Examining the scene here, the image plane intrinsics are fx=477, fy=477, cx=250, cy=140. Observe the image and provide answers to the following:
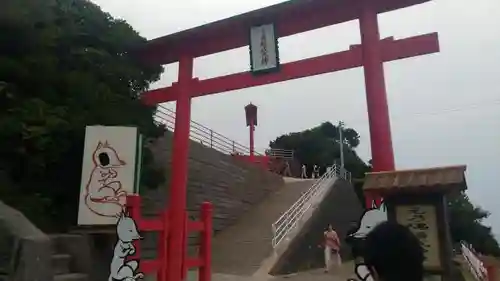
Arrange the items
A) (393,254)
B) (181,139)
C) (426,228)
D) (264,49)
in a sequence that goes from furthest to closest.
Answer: (181,139)
(264,49)
(426,228)
(393,254)

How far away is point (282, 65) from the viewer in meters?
8.77

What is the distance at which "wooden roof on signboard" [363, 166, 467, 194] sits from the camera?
4.58 metres

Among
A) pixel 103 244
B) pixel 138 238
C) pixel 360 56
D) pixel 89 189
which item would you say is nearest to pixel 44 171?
pixel 89 189

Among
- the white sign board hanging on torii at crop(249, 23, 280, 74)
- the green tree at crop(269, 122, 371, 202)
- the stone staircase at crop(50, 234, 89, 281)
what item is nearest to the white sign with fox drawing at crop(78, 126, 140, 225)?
the stone staircase at crop(50, 234, 89, 281)

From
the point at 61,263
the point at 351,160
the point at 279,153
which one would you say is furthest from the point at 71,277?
the point at 351,160

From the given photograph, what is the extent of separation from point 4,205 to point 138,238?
194cm

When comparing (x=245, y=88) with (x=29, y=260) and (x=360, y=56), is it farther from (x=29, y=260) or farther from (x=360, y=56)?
(x=29, y=260)

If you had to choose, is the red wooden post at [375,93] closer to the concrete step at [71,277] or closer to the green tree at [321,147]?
the concrete step at [71,277]

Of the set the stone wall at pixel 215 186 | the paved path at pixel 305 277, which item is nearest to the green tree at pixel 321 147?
the stone wall at pixel 215 186

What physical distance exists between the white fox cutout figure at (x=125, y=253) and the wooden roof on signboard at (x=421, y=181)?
3.68 metres

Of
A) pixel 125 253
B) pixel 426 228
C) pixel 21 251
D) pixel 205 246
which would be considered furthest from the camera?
pixel 205 246

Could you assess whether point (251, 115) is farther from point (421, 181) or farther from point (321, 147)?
point (421, 181)

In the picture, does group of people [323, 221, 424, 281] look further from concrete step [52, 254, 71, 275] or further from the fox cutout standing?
the fox cutout standing

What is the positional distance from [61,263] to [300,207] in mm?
9359
